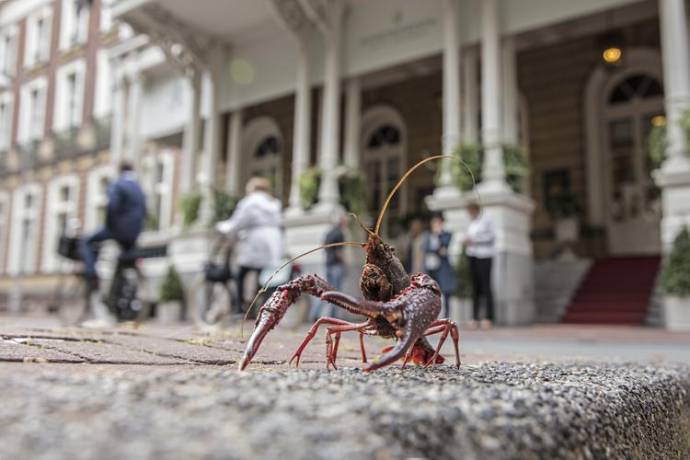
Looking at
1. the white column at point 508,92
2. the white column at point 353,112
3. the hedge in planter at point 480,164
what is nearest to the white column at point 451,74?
the hedge in planter at point 480,164

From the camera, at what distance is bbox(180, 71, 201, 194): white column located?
1454 centimetres

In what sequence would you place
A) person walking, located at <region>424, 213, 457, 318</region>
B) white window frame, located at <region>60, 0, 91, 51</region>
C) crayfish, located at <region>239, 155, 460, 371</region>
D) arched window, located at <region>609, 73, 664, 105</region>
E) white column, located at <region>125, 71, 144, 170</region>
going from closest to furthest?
1. crayfish, located at <region>239, 155, 460, 371</region>
2. person walking, located at <region>424, 213, 457, 318</region>
3. arched window, located at <region>609, 73, 664, 105</region>
4. white column, located at <region>125, 71, 144, 170</region>
5. white window frame, located at <region>60, 0, 91, 51</region>

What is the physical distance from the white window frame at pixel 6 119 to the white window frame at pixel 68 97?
4247 mm

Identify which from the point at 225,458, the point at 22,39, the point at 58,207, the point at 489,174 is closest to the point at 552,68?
the point at 489,174

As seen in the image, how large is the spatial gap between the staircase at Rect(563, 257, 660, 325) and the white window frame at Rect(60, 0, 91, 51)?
21.5m

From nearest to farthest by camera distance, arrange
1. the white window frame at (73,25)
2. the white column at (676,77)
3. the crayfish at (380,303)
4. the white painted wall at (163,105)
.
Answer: the crayfish at (380,303) < the white column at (676,77) < the white painted wall at (163,105) < the white window frame at (73,25)

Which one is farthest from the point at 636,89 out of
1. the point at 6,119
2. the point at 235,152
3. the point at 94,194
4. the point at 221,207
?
the point at 6,119

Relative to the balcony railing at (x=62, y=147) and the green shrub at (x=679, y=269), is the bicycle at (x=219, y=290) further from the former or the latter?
the balcony railing at (x=62, y=147)

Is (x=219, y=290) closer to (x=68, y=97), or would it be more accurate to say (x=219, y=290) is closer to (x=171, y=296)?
(x=171, y=296)

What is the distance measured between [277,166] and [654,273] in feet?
33.7

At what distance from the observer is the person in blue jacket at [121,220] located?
→ 741 cm

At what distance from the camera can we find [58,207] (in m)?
24.4

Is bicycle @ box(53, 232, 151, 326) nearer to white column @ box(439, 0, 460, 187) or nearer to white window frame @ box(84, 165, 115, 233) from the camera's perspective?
white column @ box(439, 0, 460, 187)

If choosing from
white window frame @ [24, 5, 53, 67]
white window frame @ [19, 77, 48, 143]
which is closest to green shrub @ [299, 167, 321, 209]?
white window frame @ [19, 77, 48, 143]
